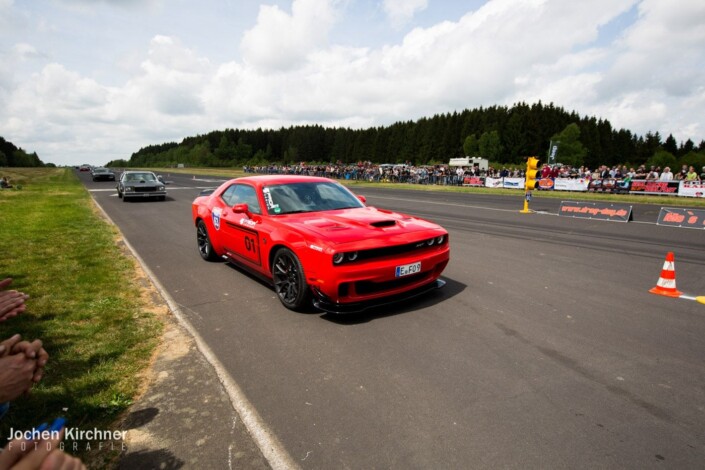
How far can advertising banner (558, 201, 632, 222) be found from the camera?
12.3 metres

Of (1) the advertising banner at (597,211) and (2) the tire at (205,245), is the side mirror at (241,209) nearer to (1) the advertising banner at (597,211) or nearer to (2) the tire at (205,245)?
(2) the tire at (205,245)

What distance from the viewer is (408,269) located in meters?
4.18

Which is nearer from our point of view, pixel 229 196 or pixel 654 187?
pixel 229 196

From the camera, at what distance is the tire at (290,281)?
4195 millimetres

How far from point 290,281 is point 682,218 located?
41.4 ft

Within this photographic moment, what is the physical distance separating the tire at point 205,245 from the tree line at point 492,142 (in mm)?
79738

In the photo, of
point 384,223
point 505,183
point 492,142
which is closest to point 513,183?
point 505,183

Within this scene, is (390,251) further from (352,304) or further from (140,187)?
(140,187)

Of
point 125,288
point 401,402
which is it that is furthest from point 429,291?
point 125,288

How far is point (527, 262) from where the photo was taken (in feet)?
22.3

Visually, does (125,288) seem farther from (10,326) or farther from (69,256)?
(69,256)

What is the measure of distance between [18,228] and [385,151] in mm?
108369

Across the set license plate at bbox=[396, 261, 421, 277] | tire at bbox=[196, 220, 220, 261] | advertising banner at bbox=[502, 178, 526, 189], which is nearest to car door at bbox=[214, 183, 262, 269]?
tire at bbox=[196, 220, 220, 261]

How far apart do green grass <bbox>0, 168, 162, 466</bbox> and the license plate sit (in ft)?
7.98
